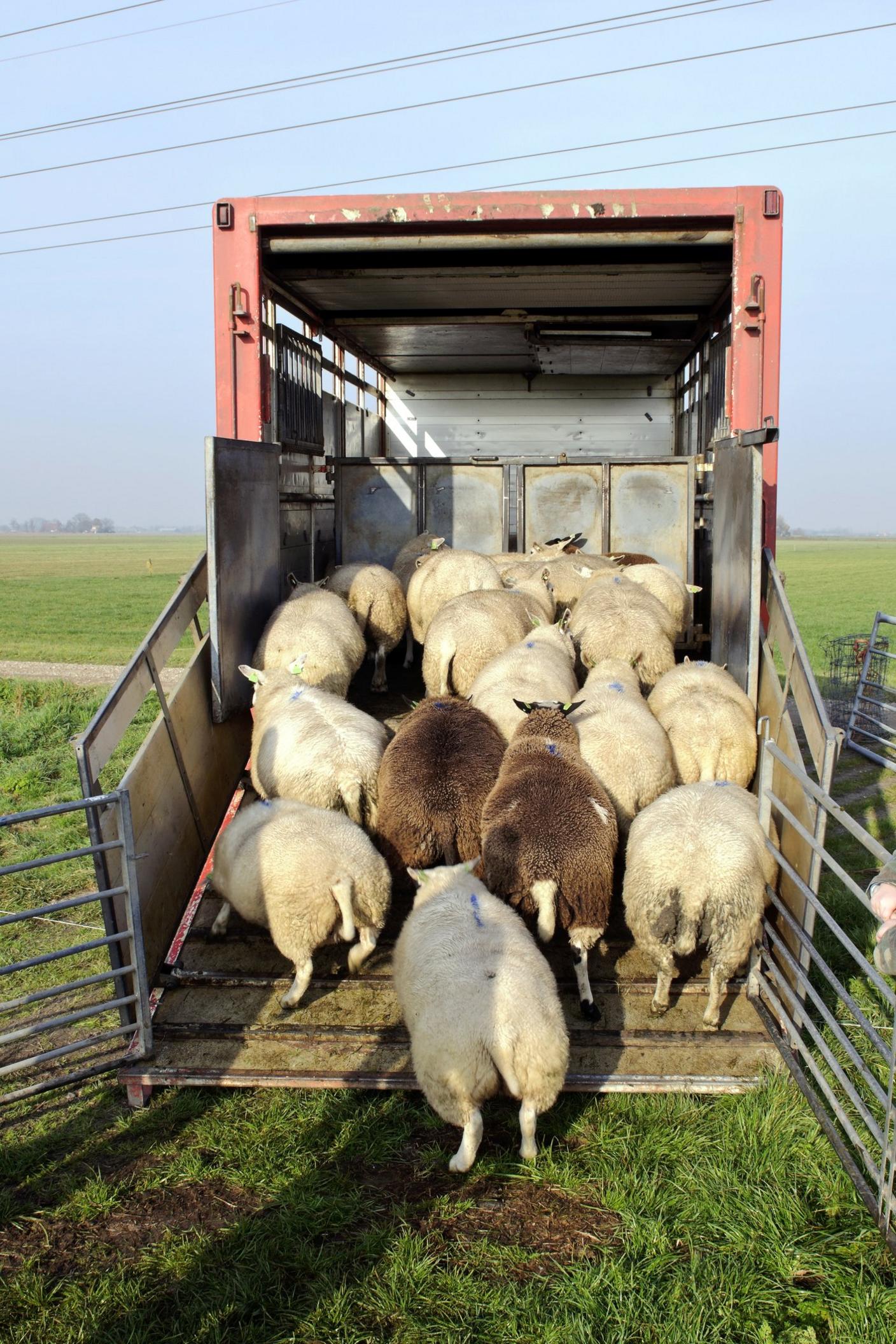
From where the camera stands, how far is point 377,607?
8.53 metres

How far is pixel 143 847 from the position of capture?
5.14m

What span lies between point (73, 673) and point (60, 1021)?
1342 centimetres

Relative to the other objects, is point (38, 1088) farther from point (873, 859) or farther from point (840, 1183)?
point (873, 859)

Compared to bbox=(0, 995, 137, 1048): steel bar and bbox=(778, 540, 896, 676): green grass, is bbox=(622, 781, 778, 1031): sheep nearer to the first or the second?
bbox=(0, 995, 137, 1048): steel bar

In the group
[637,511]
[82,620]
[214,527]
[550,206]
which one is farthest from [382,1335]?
[82,620]

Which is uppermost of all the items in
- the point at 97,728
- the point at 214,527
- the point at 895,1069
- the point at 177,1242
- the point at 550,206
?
the point at 550,206

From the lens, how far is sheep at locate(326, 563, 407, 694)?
8.50 meters

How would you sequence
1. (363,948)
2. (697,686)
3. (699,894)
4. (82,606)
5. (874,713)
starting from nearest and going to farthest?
(699,894) < (363,948) < (697,686) < (874,713) < (82,606)

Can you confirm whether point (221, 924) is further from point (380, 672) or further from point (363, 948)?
point (380, 672)

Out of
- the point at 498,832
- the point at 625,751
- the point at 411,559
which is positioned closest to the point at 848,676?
the point at 411,559

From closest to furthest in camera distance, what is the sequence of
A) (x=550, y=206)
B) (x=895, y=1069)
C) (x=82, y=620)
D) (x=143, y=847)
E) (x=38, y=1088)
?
(x=895, y=1069), (x=38, y=1088), (x=143, y=847), (x=550, y=206), (x=82, y=620)

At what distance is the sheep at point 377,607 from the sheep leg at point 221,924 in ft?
11.0

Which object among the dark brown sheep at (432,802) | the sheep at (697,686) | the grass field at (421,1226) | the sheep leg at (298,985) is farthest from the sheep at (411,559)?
the grass field at (421,1226)

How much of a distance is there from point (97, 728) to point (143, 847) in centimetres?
79
